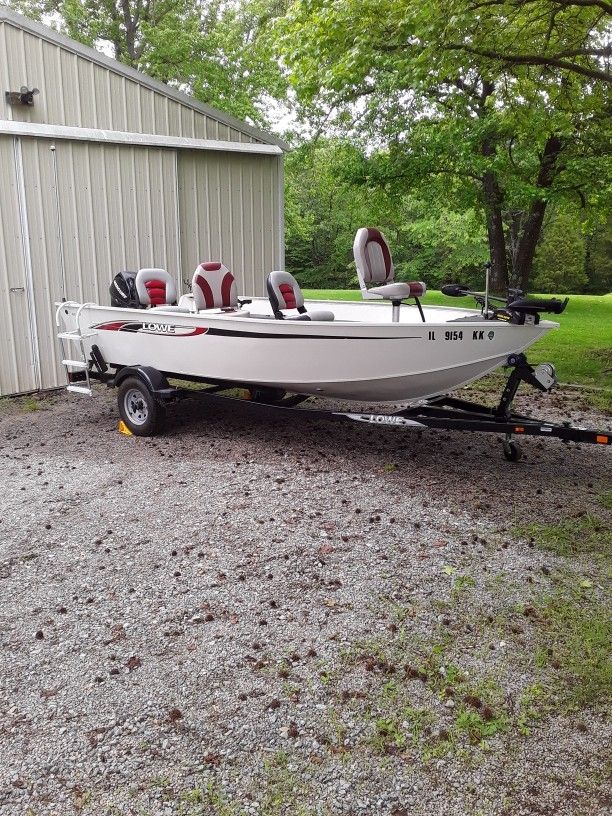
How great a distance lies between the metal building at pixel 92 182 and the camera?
7965 millimetres

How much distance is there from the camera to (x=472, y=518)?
4688mm

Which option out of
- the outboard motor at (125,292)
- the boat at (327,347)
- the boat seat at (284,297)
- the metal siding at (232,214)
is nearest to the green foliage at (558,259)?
the metal siding at (232,214)

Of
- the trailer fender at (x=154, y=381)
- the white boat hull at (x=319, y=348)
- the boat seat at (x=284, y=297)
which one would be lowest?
the trailer fender at (x=154, y=381)

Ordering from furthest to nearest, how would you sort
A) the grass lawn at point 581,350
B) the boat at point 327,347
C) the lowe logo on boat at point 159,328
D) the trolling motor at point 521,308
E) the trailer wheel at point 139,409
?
the grass lawn at point 581,350 → the trailer wheel at point 139,409 → the lowe logo on boat at point 159,328 → the boat at point 327,347 → the trolling motor at point 521,308

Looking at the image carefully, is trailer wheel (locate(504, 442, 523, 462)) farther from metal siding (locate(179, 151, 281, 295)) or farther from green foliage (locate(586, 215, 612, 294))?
green foliage (locate(586, 215, 612, 294))

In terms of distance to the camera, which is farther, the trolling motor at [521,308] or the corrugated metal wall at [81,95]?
the corrugated metal wall at [81,95]

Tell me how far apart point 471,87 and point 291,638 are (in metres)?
10.8

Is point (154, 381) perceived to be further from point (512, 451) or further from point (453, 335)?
point (512, 451)

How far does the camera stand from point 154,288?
7.19 metres

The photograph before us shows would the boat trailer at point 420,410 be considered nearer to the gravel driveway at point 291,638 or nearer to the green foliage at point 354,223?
the gravel driveway at point 291,638

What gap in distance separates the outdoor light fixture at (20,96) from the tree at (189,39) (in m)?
9.95

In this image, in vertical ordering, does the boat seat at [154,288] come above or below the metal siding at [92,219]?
below

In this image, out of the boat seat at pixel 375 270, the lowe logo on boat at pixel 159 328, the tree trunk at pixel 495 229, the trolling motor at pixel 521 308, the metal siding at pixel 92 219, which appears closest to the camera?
the trolling motor at pixel 521 308

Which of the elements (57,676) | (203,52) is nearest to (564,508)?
(57,676)
